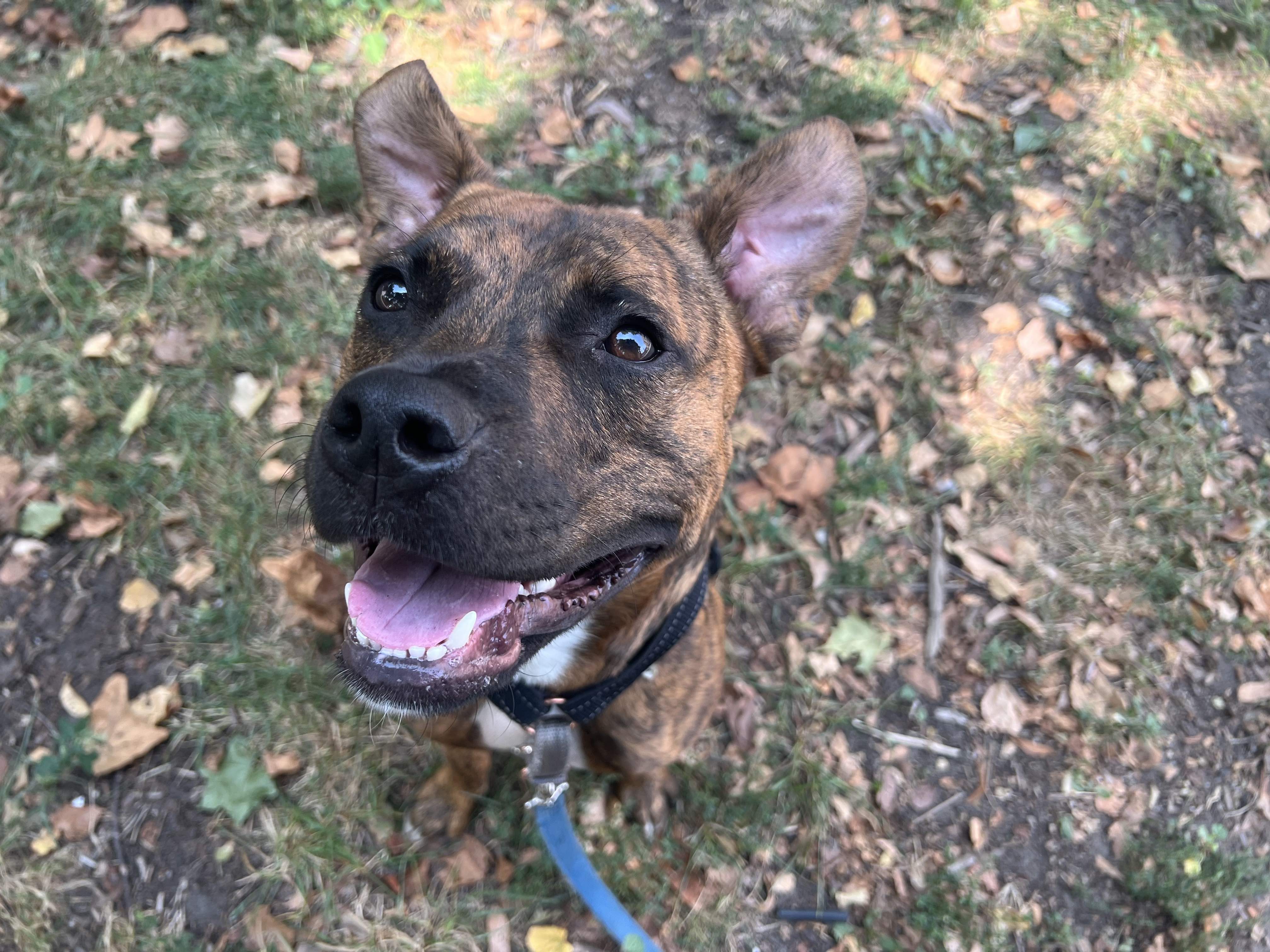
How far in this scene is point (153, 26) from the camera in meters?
5.28

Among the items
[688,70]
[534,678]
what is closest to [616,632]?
[534,678]

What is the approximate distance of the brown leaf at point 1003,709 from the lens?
3.90 metres

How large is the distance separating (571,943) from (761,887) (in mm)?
860

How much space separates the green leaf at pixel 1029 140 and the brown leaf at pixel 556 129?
2.89 metres

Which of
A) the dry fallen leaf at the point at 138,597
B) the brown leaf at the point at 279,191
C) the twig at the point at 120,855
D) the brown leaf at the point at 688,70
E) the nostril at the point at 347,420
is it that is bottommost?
the twig at the point at 120,855

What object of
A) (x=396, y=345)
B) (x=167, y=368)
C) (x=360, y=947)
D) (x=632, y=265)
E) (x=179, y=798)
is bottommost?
(x=360, y=947)

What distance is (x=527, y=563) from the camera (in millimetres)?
1907

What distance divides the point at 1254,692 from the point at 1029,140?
353 centimetres

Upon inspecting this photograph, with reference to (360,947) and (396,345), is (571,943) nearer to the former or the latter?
(360,947)

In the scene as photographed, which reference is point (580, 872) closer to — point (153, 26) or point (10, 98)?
point (10, 98)

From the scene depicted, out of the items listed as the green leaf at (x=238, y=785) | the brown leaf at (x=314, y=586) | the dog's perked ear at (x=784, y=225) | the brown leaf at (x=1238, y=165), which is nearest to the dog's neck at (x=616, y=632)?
the dog's perked ear at (x=784, y=225)

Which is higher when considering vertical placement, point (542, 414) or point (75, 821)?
point (542, 414)

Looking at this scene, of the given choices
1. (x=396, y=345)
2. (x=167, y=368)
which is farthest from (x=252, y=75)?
(x=396, y=345)

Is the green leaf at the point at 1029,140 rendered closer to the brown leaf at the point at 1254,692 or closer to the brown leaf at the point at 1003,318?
the brown leaf at the point at 1003,318
